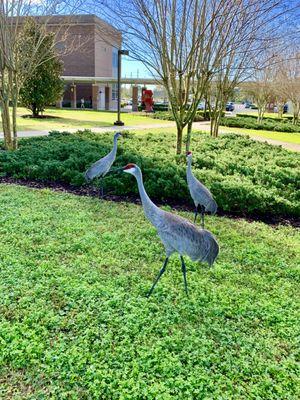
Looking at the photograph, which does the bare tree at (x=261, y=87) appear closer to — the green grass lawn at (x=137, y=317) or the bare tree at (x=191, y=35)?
the bare tree at (x=191, y=35)

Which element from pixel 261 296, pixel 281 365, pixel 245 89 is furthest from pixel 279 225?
pixel 245 89

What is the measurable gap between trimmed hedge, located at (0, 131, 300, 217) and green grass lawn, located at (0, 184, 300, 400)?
4.47 feet

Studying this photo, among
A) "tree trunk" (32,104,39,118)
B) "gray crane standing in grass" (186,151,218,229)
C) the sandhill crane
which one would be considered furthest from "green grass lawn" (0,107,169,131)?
the sandhill crane

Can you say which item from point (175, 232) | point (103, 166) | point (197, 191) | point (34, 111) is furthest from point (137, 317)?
point (34, 111)

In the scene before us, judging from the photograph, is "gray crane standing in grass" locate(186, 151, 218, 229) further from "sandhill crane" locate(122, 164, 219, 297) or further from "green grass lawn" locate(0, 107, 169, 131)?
"green grass lawn" locate(0, 107, 169, 131)

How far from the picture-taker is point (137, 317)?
346 cm

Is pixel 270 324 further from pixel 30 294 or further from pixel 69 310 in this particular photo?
pixel 30 294

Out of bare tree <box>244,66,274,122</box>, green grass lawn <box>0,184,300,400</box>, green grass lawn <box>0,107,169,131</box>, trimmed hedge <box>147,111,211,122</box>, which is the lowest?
green grass lawn <box>0,184,300,400</box>

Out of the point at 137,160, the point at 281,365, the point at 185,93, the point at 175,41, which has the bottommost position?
the point at 281,365

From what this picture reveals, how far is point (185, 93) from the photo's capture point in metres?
10.0

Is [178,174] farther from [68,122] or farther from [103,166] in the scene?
[68,122]

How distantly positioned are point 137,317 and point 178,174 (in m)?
4.43

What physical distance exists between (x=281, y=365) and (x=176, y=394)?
3.10ft

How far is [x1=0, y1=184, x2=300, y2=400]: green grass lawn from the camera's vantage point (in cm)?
275
